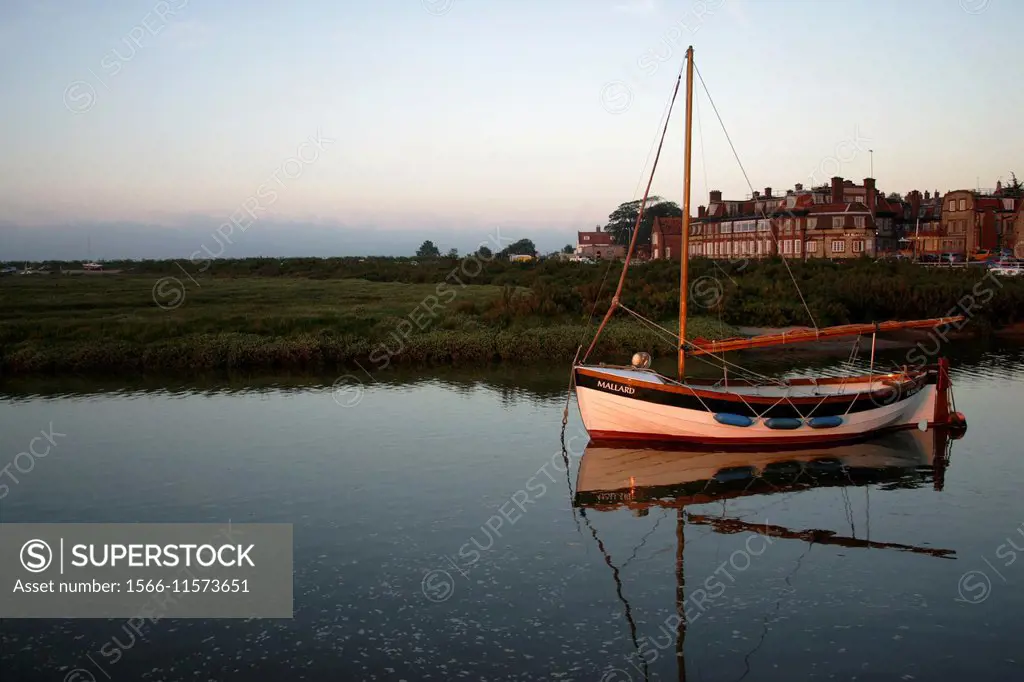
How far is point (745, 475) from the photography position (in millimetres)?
28188

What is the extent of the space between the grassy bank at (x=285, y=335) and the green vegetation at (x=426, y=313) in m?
0.10

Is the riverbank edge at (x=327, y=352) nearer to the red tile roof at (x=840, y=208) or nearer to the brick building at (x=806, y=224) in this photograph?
the brick building at (x=806, y=224)

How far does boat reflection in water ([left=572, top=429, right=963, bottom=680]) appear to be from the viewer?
2308 centimetres

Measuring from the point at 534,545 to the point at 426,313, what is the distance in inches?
1627

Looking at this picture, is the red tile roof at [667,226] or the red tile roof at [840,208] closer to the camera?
the red tile roof at [840,208]

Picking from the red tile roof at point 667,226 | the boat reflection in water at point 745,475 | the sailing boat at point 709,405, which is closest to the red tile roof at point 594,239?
the red tile roof at point 667,226

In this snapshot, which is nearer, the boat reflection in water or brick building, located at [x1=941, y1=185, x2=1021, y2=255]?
the boat reflection in water

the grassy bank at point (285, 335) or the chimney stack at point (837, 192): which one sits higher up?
the chimney stack at point (837, 192)

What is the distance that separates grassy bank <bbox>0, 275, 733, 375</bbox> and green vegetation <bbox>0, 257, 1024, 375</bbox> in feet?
0.32

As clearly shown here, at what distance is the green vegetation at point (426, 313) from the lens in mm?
50156

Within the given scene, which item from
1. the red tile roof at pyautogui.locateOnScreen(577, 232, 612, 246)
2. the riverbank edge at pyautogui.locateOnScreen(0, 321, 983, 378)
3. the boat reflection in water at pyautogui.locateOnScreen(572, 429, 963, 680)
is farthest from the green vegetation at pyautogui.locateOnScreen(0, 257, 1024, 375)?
the red tile roof at pyautogui.locateOnScreen(577, 232, 612, 246)

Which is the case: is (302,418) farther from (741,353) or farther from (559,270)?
(559,270)

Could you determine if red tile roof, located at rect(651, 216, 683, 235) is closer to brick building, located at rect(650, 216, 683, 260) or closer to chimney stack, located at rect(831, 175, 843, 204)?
brick building, located at rect(650, 216, 683, 260)

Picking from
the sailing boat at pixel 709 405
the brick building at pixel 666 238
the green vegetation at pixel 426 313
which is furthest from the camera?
the brick building at pixel 666 238
